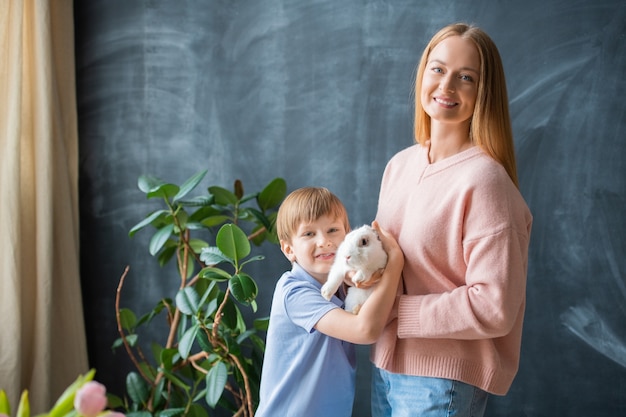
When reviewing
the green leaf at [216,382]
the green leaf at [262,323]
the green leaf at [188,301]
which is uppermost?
the green leaf at [188,301]

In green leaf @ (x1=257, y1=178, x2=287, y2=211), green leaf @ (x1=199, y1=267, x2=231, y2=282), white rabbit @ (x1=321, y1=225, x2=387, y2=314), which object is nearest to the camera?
white rabbit @ (x1=321, y1=225, x2=387, y2=314)

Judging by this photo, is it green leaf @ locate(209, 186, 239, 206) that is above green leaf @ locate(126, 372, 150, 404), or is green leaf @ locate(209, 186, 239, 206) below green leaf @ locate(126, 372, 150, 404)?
above

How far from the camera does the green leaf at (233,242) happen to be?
2.06m

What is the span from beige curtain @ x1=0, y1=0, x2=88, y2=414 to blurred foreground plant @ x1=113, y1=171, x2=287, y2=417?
253 millimetres

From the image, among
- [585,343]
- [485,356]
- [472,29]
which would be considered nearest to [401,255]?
[485,356]

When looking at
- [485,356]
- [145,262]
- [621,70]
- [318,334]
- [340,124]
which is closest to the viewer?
[485,356]

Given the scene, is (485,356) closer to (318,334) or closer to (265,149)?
(318,334)

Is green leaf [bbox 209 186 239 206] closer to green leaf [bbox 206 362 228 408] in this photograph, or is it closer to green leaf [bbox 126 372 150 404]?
green leaf [bbox 206 362 228 408]

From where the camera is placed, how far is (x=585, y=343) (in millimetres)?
2297

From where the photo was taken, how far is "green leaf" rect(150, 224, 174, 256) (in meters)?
2.32

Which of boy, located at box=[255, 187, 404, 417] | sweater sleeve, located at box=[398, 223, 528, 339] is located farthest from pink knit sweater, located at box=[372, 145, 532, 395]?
boy, located at box=[255, 187, 404, 417]

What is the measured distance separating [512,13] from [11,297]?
1.87 meters

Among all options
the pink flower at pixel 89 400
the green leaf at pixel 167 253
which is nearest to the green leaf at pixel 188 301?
the green leaf at pixel 167 253

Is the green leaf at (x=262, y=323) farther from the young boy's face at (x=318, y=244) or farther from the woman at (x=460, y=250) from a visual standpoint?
the woman at (x=460, y=250)
